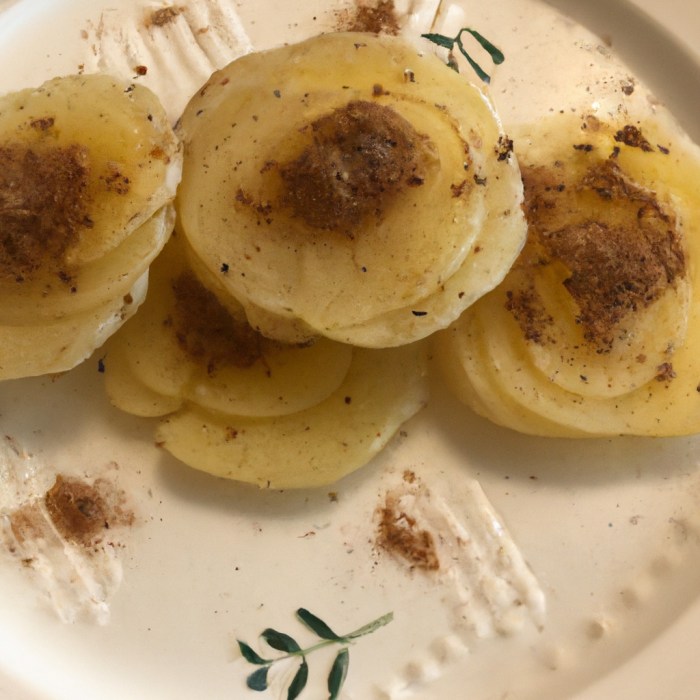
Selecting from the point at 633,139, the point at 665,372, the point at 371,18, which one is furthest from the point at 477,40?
the point at 665,372

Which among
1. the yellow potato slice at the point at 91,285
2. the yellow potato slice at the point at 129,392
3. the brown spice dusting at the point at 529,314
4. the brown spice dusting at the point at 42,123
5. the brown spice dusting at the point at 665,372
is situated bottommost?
the brown spice dusting at the point at 665,372

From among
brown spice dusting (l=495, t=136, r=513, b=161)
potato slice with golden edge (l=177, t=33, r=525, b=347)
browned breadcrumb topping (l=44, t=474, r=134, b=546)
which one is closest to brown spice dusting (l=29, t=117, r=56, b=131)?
potato slice with golden edge (l=177, t=33, r=525, b=347)

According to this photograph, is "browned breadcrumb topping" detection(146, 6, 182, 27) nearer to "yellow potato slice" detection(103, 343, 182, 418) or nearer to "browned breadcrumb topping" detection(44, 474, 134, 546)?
"yellow potato slice" detection(103, 343, 182, 418)

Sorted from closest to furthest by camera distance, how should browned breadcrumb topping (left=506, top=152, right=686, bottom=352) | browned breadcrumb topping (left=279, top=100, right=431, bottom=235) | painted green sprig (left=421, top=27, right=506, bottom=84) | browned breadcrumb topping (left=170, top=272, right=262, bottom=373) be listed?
browned breadcrumb topping (left=279, top=100, right=431, bottom=235) → browned breadcrumb topping (left=506, top=152, right=686, bottom=352) → browned breadcrumb topping (left=170, top=272, right=262, bottom=373) → painted green sprig (left=421, top=27, right=506, bottom=84)

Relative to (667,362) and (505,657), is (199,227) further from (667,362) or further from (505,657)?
(505,657)

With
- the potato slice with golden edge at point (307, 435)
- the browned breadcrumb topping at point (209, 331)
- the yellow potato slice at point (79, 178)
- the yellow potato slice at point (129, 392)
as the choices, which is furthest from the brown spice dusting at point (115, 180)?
the potato slice with golden edge at point (307, 435)

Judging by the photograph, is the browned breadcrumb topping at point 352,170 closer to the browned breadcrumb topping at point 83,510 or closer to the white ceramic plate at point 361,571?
the white ceramic plate at point 361,571
